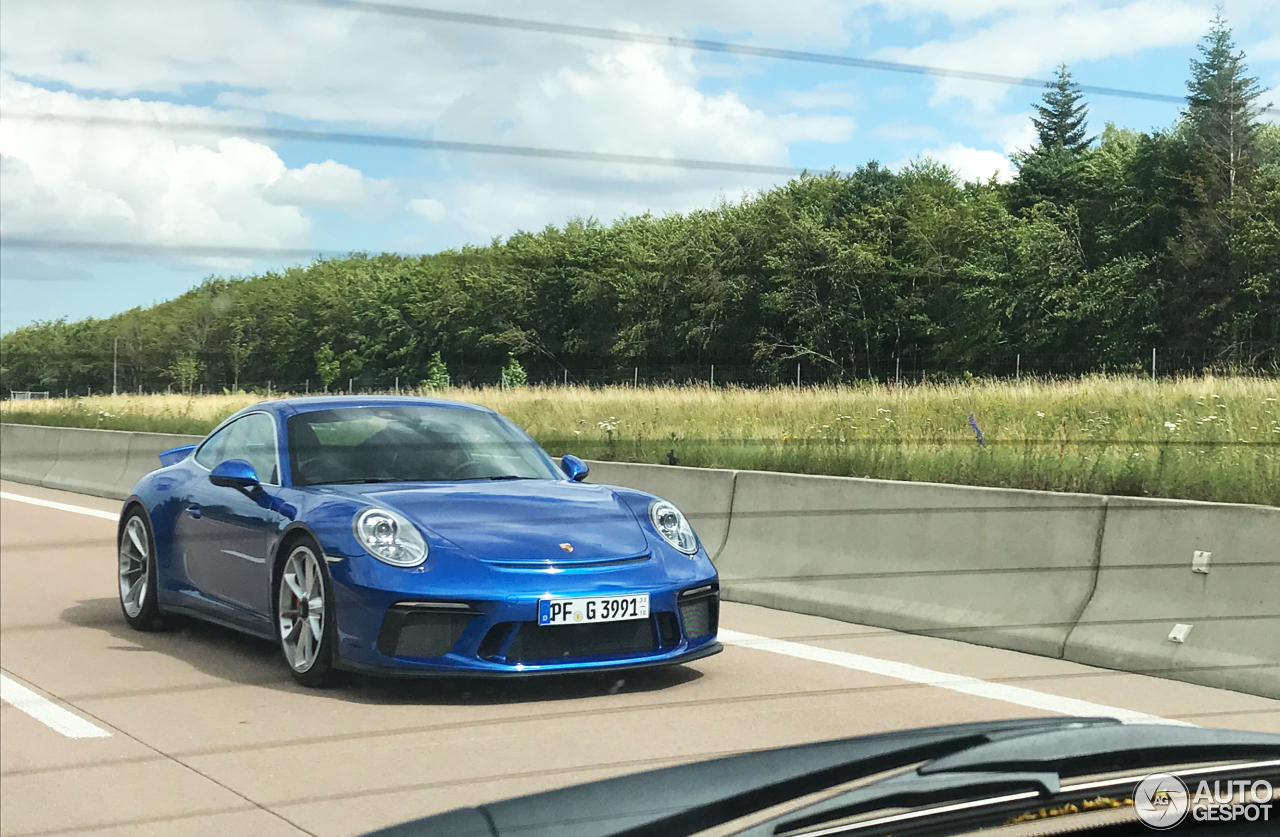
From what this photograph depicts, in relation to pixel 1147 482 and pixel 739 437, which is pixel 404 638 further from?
pixel 739 437

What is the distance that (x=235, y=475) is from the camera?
712cm

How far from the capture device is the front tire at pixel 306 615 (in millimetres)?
6479

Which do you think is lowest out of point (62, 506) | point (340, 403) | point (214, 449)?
point (62, 506)

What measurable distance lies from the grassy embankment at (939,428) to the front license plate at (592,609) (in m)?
4.02

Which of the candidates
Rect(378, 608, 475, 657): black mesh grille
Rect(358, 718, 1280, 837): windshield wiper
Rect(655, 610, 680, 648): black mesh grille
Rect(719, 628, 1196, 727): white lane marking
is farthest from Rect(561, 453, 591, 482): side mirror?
Rect(358, 718, 1280, 837): windshield wiper

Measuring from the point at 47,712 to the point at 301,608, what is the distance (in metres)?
1.16

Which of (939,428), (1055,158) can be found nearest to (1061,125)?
(1055,158)

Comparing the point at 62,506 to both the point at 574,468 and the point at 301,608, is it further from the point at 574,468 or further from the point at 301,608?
the point at 301,608

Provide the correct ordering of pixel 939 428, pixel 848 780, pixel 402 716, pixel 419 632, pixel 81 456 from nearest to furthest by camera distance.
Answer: pixel 848 780 < pixel 402 716 < pixel 419 632 < pixel 939 428 < pixel 81 456

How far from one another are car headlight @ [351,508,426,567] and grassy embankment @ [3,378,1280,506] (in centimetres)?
489

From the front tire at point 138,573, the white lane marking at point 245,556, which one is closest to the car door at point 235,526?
the white lane marking at point 245,556

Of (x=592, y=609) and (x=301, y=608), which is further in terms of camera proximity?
(x=301, y=608)

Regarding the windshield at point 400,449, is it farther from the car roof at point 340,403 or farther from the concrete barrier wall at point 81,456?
the concrete barrier wall at point 81,456

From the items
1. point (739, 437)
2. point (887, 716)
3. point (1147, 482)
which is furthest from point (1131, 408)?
point (887, 716)
